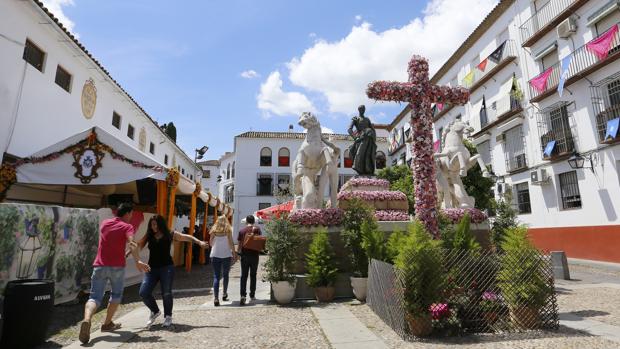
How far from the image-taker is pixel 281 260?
21.6 ft

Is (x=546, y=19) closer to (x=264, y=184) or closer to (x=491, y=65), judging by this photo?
(x=491, y=65)

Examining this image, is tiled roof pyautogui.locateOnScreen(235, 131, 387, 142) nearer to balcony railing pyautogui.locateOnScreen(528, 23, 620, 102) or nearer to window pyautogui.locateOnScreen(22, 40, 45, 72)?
balcony railing pyautogui.locateOnScreen(528, 23, 620, 102)

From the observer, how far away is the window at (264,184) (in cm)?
3956

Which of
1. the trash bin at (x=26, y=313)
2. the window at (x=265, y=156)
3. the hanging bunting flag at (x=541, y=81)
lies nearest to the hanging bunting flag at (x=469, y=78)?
the hanging bunting flag at (x=541, y=81)

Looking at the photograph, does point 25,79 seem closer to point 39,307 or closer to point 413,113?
point 39,307

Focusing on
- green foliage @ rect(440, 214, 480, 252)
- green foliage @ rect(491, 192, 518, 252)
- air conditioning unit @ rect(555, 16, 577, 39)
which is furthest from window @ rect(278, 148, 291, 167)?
green foliage @ rect(440, 214, 480, 252)

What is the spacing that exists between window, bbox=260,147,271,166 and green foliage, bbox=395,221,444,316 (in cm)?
3674

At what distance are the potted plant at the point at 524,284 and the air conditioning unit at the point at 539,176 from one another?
47.7 feet

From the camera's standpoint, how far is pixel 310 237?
7.34m

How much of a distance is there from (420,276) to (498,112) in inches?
774

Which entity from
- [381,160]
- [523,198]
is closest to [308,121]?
[523,198]

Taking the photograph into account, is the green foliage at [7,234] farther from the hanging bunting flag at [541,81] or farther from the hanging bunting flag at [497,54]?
the hanging bunting flag at [497,54]

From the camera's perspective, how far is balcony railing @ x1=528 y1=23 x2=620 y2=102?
1323 cm

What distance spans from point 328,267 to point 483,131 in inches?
760
